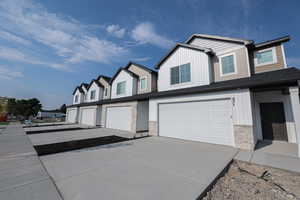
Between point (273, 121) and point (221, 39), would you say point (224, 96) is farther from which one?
point (221, 39)

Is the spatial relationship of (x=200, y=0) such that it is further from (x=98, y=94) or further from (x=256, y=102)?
(x=98, y=94)

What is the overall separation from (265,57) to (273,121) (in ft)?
13.8

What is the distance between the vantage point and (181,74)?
9.66m

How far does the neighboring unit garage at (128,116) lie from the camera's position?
37.1ft

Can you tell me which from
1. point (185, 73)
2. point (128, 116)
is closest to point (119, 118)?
point (128, 116)

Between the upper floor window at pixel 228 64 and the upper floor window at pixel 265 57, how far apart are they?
164cm

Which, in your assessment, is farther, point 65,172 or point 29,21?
point 29,21

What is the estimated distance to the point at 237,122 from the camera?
609cm

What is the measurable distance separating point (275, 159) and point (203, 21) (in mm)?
9119

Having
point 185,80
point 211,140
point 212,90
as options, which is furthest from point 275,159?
point 185,80

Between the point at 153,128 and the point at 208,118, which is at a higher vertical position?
the point at 208,118

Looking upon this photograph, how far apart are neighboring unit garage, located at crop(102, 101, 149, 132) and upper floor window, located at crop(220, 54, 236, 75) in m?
6.94

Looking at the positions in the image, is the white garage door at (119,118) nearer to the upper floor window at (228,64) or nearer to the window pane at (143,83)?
the window pane at (143,83)

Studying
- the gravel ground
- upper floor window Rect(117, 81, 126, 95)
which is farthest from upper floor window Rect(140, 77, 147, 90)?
the gravel ground
